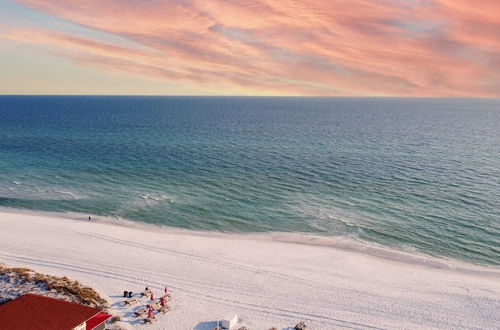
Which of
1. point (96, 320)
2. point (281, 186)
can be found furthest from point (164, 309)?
point (281, 186)

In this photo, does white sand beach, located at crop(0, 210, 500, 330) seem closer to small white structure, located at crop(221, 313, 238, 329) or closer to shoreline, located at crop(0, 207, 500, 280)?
shoreline, located at crop(0, 207, 500, 280)

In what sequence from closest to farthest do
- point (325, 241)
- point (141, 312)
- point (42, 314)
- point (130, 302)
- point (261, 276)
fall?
point (42, 314), point (141, 312), point (130, 302), point (261, 276), point (325, 241)

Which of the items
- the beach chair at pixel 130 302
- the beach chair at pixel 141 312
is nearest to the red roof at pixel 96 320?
the beach chair at pixel 141 312

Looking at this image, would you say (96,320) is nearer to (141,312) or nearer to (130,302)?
(141,312)

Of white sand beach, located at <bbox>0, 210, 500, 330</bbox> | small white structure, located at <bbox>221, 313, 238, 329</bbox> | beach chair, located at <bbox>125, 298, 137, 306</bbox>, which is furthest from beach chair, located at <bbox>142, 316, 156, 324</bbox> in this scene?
small white structure, located at <bbox>221, 313, 238, 329</bbox>

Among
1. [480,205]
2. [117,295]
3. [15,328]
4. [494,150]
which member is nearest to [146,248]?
[117,295]

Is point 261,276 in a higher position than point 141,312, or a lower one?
higher
